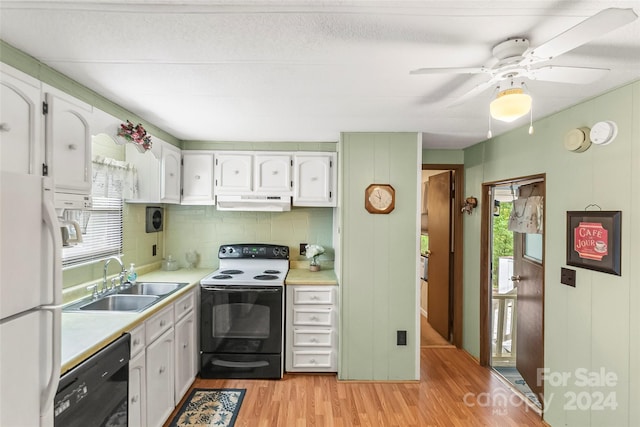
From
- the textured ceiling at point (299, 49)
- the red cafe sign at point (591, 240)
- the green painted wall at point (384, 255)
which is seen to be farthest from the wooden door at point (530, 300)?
the textured ceiling at point (299, 49)

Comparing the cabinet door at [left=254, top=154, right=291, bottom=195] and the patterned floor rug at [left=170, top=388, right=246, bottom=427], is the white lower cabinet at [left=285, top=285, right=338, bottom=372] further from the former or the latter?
the cabinet door at [left=254, top=154, right=291, bottom=195]

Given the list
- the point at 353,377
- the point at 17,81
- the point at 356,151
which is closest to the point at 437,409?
the point at 353,377

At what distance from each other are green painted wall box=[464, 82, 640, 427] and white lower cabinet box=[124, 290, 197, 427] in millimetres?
2807

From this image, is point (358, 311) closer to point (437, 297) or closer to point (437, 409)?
point (437, 409)

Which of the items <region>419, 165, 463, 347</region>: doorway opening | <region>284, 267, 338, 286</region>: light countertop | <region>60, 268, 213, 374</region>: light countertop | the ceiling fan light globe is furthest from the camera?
<region>419, 165, 463, 347</region>: doorway opening

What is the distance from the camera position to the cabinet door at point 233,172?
3.26 metres

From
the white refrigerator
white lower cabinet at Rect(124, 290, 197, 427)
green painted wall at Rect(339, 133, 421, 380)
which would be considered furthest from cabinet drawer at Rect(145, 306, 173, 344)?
green painted wall at Rect(339, 133, 421, 380)

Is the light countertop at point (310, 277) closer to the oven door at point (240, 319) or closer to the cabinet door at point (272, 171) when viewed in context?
the oven door at point (240, 319)

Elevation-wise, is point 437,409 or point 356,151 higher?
point 356,151

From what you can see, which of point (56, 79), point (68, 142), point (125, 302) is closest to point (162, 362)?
point (125, 302)

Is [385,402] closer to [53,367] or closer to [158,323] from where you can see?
[158,323]

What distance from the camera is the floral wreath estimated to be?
7.28ft

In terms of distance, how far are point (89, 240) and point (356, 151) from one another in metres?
2.30

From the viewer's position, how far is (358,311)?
9.60 ft
